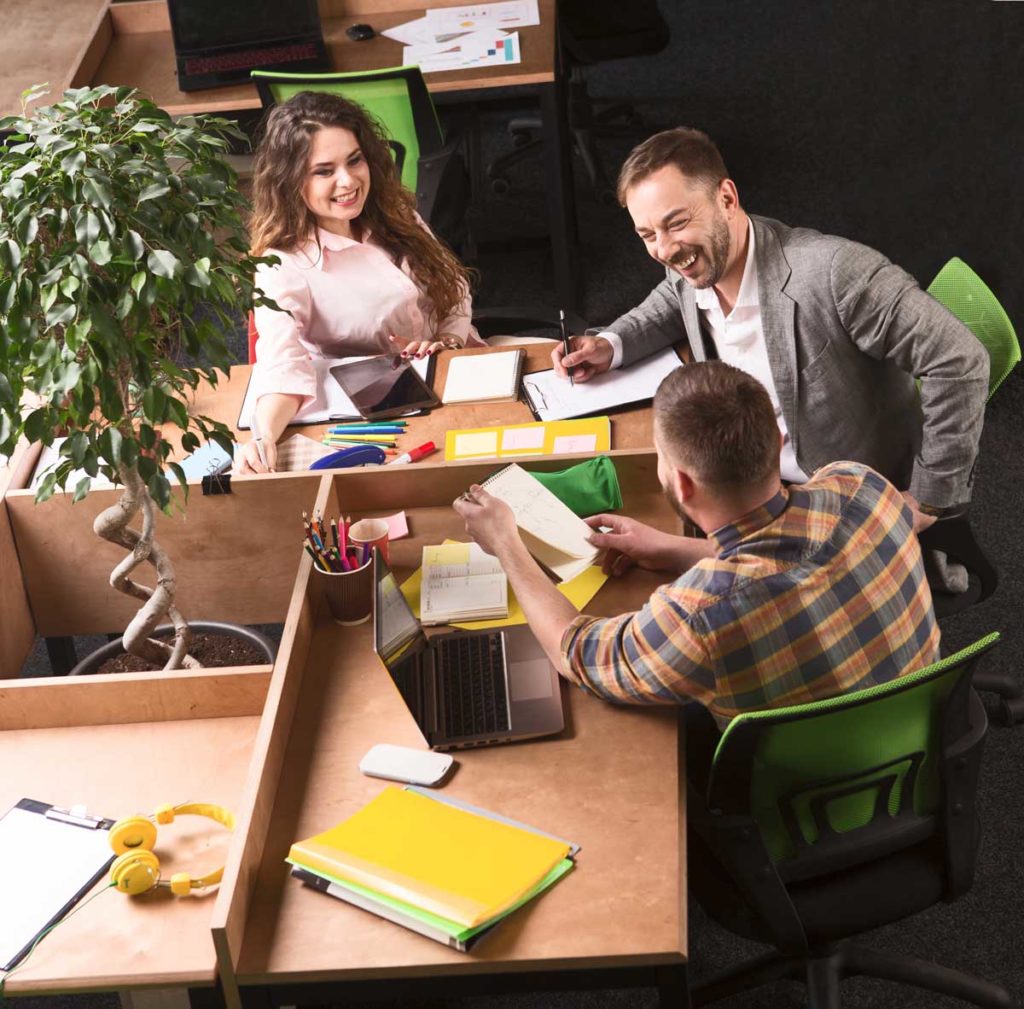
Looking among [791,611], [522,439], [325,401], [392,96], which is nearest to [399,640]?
[791,611]

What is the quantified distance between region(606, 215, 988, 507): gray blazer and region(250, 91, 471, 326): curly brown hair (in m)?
0.71

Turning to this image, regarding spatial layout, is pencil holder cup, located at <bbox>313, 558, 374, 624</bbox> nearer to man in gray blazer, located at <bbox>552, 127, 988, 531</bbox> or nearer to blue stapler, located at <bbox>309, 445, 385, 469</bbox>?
blue stapler, located at <bbox>309, 445, 385, 469</bbox>

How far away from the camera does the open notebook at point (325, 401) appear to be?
9.02ft

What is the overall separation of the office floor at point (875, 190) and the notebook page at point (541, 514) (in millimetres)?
720

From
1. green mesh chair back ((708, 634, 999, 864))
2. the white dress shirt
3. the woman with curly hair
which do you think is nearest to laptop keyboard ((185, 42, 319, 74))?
the woman with curly hair

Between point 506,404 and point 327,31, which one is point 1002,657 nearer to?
point 506,404

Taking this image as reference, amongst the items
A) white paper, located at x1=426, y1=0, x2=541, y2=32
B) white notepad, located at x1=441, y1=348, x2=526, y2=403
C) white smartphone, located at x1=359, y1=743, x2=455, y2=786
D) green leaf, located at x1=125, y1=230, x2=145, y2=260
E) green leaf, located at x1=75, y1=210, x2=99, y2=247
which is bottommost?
white smartphone, located at x1=359, y1=743, x2=455, y2=786

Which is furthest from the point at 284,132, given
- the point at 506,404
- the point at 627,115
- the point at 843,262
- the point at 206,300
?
the point at 627,115

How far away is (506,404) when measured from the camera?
276cm

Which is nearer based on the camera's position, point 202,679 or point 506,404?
point 202,679

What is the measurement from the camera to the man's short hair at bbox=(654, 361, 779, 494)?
1752 mm

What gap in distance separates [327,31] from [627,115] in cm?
135

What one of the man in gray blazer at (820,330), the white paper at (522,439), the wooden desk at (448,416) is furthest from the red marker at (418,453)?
the man in gray blazer at (820,330)

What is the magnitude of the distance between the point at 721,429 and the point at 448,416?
1.08 meters
